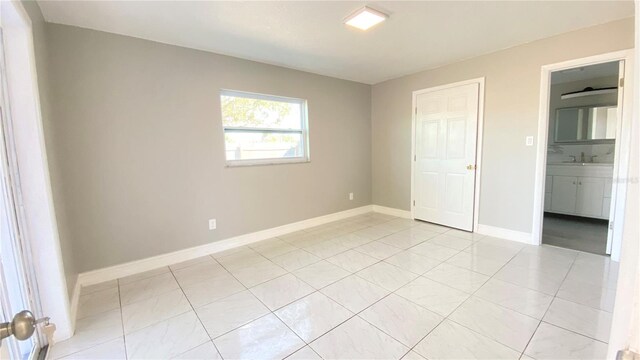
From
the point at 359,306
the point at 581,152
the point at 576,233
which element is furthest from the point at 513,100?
the point at 359,306

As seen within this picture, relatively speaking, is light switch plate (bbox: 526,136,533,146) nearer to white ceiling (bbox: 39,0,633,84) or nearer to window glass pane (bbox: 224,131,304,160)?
white ceiling (bbox: 39,0,633,84)

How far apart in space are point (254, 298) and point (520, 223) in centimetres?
321

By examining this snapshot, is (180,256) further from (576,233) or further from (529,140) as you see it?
(576,233)

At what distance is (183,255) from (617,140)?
4662mm

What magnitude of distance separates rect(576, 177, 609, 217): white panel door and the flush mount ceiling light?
4.03 metres

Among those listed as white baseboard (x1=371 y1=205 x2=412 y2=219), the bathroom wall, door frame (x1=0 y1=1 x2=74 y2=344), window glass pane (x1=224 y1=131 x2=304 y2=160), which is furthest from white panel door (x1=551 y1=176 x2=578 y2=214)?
door frame (x1=0 y1=1 x2=74 y2=344)

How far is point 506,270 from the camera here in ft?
8.51

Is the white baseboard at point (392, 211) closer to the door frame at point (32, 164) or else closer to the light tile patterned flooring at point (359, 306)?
the light tile patterned flooring at point (359, 306)

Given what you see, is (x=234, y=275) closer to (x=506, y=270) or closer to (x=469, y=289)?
(x=469, y=289)

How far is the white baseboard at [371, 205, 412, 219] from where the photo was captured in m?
4.54

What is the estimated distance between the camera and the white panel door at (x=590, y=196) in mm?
3898

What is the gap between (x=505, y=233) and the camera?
3434 mm

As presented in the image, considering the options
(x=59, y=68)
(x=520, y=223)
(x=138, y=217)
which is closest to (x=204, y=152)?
(x=138, y=217)

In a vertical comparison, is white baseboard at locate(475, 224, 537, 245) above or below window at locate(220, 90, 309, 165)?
below
